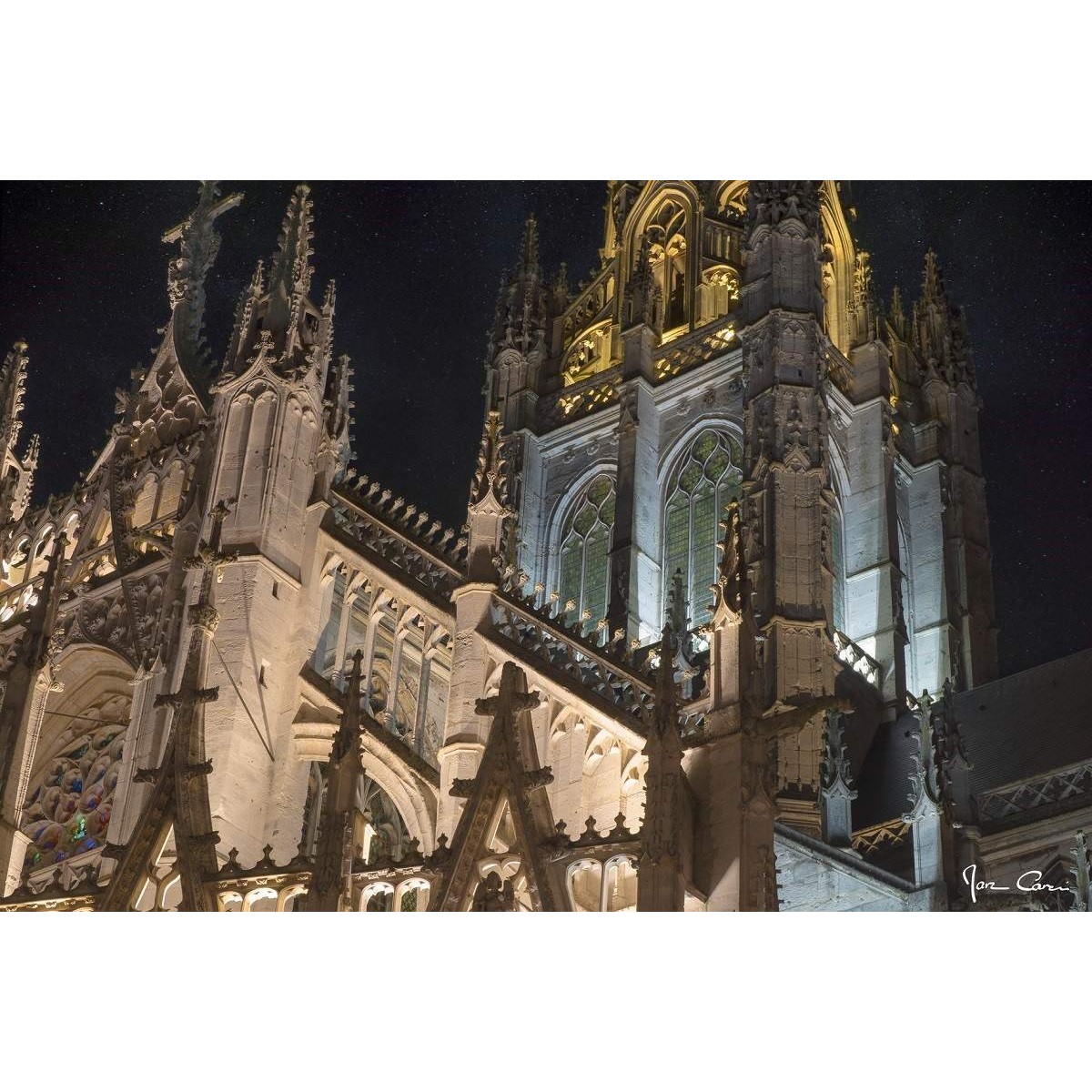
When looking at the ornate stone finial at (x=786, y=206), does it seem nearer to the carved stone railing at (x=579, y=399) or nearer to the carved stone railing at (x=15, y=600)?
the carved stone railing at (x=579, y=399)

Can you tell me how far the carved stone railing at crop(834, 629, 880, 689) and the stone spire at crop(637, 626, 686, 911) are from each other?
19.3 metres

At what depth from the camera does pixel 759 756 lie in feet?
55.5

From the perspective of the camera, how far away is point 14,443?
26297 millimetres

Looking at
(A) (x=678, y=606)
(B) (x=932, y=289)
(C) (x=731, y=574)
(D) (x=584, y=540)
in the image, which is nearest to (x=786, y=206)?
(B) (x=932, y=289)

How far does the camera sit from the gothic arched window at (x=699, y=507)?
3844cm

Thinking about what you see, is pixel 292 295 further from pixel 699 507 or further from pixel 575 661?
pixel 699 507

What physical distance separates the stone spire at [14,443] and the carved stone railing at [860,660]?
50.6 feet

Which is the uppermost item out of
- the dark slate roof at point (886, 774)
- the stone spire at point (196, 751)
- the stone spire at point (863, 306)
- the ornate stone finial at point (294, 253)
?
the stone spire at point (863, 306)

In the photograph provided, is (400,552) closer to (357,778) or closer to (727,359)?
(357,778)

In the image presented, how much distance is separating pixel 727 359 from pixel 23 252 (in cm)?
2305

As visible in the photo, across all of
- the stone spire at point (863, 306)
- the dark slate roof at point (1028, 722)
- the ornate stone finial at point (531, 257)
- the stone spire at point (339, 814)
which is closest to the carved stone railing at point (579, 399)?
the ornate stone finial at point (531, 257)

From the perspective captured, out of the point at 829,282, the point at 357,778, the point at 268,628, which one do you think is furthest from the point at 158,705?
the point at 829,282

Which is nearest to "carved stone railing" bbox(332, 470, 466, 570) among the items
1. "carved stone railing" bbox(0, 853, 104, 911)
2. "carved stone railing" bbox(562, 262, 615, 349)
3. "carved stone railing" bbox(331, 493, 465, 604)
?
"carved stone railing" bbox(331, 493, 465, 604)
